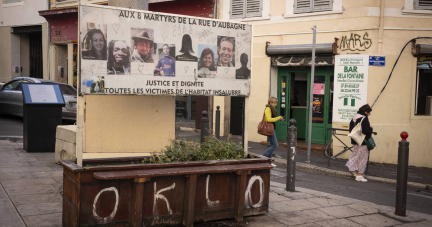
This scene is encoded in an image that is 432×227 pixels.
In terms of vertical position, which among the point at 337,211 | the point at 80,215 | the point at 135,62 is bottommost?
the point at 337,211

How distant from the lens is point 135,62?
501 centimetres

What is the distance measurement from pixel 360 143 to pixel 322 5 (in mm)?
5388

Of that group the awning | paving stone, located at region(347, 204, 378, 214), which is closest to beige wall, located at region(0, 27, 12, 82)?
the awning

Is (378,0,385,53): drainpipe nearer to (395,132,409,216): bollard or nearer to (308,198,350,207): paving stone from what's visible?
(395,132,409,216): bollard

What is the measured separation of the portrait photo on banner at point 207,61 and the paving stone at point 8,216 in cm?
277

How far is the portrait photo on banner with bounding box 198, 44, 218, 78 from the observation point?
5.48m

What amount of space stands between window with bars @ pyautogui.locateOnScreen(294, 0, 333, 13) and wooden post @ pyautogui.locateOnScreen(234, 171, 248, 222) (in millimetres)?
8988

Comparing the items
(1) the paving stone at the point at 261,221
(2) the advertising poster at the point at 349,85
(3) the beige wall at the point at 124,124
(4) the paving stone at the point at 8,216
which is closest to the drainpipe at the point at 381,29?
(2) the advertising poster at the point at 349,85

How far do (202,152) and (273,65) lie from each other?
896cm

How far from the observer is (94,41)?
470 centimetres

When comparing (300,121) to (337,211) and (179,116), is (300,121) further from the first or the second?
(337,211)

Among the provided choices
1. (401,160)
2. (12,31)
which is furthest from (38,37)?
(401,160)

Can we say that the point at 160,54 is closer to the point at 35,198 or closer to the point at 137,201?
the point at 137,201

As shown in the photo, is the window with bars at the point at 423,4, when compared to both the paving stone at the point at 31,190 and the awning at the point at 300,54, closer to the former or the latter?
the awning at the point at 300,54
